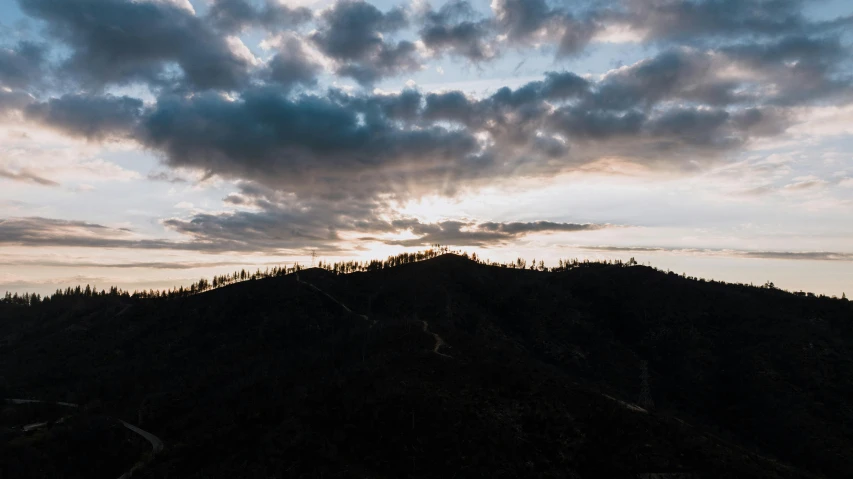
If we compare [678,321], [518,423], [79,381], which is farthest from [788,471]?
[79,381]

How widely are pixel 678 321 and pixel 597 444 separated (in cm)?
11917

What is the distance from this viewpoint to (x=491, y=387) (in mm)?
89375

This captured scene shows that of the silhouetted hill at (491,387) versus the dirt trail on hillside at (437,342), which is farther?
the dirt trail on hillside at (437,342)

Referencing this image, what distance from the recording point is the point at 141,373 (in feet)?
541

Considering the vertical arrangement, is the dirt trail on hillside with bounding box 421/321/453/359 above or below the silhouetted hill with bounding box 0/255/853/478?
above

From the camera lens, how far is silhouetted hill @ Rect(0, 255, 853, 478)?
72812 millimetres

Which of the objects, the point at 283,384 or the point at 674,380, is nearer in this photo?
the point at 283,384

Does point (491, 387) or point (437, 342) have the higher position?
point (437, 342)

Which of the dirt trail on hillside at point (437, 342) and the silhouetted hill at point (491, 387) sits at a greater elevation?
the dirt trail on hillside at point (437, 342)

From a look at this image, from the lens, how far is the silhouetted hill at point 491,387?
7281 centimetres

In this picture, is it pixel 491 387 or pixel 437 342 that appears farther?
pixel 437 342

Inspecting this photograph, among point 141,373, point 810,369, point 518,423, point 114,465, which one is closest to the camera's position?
point 518,423

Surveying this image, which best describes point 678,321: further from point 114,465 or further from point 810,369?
point 114,465

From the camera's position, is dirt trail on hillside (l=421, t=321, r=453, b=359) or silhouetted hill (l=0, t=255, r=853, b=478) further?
dirt trail on hillside (l=421, t=321, r=453, b=359)
